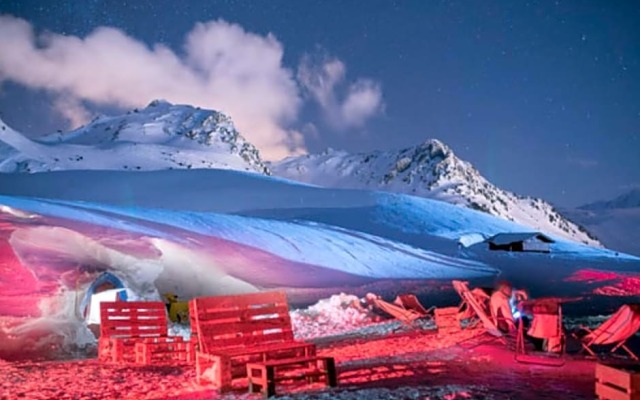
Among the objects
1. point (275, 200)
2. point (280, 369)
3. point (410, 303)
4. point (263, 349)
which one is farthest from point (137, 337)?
point (275, 200)

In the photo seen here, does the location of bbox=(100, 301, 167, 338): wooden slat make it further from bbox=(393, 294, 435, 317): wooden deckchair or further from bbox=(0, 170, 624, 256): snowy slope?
bbox=(0, 170, 624, 256): snowy slope

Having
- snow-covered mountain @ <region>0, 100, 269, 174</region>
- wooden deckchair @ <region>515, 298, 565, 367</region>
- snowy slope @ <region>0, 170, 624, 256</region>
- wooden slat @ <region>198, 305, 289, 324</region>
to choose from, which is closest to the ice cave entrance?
wooden slat @ <region>198, 305, 289, 324</region>

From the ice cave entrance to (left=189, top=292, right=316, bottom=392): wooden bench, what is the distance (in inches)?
307

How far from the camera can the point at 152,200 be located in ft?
120

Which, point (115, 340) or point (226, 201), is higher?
point (226, 201)

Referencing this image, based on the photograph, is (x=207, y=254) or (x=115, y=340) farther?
(x=207, y=254)

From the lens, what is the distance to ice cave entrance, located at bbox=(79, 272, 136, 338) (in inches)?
607

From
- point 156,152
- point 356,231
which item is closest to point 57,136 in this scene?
point 156,152

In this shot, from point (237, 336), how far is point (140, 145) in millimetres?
113442

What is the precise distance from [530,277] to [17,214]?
19.0 metres

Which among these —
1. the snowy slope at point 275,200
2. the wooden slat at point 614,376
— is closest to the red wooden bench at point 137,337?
the wooden slat at point 614,376

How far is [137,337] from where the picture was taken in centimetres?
1155

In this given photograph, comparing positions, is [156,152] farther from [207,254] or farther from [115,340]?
[115,340]

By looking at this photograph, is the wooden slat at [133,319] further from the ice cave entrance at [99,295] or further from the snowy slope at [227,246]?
the ice cave entrance at [99,295]
